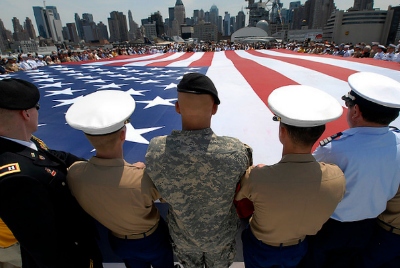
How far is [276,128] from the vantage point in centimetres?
236

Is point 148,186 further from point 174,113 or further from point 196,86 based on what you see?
point 174,113

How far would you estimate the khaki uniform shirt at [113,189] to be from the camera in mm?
952

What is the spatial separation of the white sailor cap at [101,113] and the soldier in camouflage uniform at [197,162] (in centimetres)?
21

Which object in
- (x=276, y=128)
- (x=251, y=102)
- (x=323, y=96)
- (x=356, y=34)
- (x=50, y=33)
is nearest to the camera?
(x=323, y=96)

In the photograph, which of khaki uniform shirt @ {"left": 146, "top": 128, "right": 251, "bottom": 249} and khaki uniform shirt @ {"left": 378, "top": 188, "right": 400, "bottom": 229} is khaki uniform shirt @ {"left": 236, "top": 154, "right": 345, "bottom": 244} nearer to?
khaki uniform shirt @ {"left": 146, "top": 128, "right": 251, "bottom": 249}

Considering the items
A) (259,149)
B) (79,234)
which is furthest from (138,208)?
(259,149)

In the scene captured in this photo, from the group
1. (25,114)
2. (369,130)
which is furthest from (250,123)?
(25,114)

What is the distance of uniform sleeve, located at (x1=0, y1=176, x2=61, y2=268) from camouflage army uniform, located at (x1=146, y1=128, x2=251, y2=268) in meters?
0.46

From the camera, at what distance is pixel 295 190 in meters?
0.88

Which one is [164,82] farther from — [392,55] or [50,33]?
[50,33]

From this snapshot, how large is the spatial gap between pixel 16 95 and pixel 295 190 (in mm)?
1340

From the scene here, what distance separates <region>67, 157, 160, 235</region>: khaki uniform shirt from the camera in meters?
0.95

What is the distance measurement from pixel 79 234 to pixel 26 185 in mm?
431

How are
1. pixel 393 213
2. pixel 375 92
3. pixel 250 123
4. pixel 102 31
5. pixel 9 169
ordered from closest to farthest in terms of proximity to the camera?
pixel 9 169 → pixel 375 92 → pixel 393 213 → pixel 250 123 → pixel 102 31
